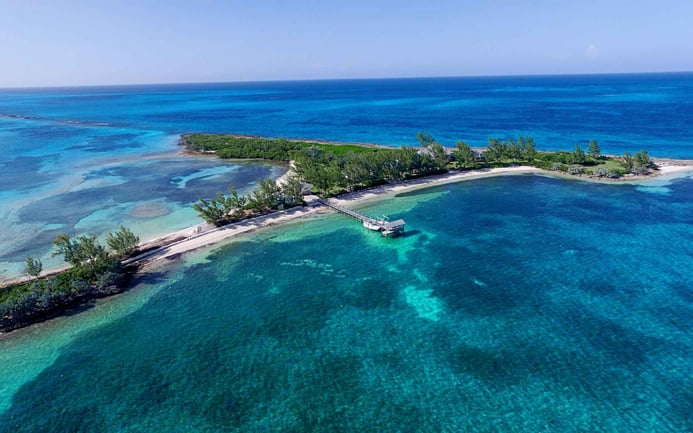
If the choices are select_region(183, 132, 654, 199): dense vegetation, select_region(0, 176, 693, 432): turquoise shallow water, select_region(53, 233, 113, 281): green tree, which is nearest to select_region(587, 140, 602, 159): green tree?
select_region(183, 132, 654, 199): dense vegetation

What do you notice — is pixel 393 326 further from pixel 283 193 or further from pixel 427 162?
pixel 427 162

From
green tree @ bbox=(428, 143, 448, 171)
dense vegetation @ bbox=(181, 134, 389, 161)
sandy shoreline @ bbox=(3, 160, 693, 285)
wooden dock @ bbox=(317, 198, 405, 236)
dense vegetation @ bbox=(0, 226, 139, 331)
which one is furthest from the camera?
dense vegetation @ bbox=(181, 134, 389, 161)

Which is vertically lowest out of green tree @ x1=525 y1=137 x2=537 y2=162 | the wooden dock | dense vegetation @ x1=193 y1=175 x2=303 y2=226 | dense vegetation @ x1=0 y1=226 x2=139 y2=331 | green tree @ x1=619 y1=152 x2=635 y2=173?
dense vegetation @ x1=0 y1=226 x2=139 y2=331

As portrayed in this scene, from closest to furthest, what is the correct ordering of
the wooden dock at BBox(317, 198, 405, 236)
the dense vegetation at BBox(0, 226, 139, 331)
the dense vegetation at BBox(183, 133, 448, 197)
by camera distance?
the dense vegetation at BBox(0, 226, 139, 331), the wooden dock at BBox(317, 198, 405, 236), the dense vegetation at BBox(183, 133, 448, 197)

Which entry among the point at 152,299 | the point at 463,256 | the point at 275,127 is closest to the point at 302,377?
the point at 152,299

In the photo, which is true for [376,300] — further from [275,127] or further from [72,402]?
[275,127]

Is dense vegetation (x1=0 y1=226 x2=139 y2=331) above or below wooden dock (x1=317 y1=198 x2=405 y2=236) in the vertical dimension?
below

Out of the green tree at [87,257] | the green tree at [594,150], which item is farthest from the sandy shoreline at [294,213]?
the green tree at [594,150]

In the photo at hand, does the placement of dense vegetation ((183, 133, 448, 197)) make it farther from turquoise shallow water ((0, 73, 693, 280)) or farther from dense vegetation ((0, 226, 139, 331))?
dense vegetation ((0, 226, 139, 331))
